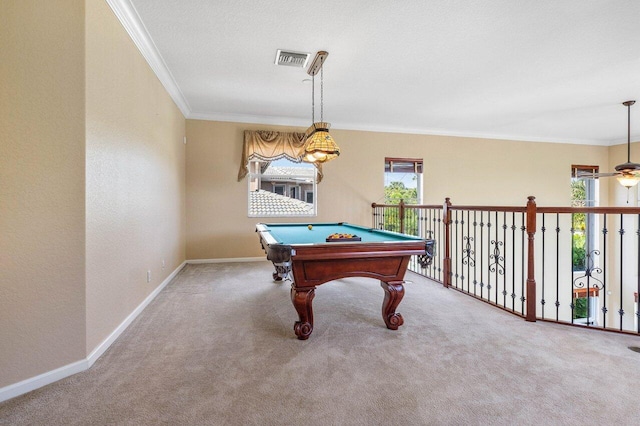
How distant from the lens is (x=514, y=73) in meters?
3.58

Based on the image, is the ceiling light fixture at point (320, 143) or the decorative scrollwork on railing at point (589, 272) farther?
the ceiling light fixture at point (320, 143)

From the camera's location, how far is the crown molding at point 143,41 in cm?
236

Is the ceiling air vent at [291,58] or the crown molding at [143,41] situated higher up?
the ceiling air vent at [291,58]

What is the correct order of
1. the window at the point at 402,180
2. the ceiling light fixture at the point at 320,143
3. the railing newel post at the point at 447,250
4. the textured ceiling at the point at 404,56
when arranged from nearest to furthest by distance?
the textured ceiling at the point at 404,56 → the ceiling light fixture at the point at 320,143 → the railing newel post at the point at 447,250 → the window at the point at 402,180

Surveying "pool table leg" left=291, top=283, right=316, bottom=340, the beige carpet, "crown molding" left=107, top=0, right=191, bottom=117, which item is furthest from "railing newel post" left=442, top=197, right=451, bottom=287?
"crown molding" left=107, top=0, right=191, bottom=117

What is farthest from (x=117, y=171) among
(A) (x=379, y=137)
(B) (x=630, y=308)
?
(B) (x=630, y=308)

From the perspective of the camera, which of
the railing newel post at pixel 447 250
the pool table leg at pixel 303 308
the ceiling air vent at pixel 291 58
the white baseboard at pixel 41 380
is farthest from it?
the railing newel post at pixel 447 250

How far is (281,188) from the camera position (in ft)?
18.4

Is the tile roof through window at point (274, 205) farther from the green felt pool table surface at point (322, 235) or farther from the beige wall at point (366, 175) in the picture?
the green felt pool table surface at point (322, 235)

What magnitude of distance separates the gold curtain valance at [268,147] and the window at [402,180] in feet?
6.21

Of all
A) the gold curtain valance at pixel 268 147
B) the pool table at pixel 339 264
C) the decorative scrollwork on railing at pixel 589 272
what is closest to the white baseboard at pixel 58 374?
the pool table at pixel 339 264

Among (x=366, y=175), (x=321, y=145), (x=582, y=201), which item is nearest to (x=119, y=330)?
(x=321, y=145)

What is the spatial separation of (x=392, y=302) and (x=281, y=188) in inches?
142

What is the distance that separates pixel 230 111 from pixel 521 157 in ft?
20.4
